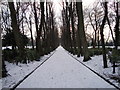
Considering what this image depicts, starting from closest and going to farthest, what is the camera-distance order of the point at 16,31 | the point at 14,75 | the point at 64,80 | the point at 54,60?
the point at 64,80, the point at 14,75, the point at 16,31, the point at 54,60

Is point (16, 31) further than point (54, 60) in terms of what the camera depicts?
No

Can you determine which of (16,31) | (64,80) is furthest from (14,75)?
(16,31)

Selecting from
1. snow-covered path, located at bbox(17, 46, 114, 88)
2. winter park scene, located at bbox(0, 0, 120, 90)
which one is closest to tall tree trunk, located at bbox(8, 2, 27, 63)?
winter park scene, located at bbox(0, 0, 120, 90)

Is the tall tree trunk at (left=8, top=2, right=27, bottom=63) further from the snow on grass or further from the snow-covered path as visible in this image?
the snow-covered path

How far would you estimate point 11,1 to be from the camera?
18.0m

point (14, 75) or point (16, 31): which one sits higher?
point (16, 31)

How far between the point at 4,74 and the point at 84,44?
11.4 metres

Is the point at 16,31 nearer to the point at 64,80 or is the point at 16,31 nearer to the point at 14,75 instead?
the point at 14,75

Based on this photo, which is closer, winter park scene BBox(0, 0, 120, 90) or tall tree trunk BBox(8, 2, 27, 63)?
winter park scene BBox(0, 0, 120, 90)

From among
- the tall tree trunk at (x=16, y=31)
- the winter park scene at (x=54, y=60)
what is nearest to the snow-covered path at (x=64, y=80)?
the winter park scene at (x=54, y=60)

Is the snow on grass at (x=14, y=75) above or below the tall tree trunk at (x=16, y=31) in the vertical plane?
below

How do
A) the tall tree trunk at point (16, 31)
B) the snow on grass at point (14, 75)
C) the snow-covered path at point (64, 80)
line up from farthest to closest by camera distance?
the tall tree trunk at point (16, 31) < the snow on grass at point (14, 75) < the snow-covered path at point (64, 80)

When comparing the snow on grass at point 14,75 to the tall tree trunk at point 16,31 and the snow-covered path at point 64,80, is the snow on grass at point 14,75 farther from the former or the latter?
the tall tree trunk at point 16,31

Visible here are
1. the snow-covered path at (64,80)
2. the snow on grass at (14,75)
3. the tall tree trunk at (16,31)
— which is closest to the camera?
the snow-covered path at (64,80)
